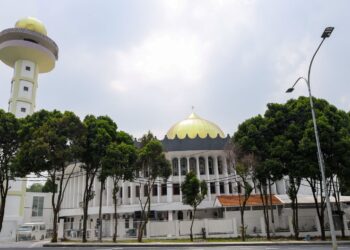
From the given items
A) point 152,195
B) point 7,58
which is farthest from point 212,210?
→ point 7,58

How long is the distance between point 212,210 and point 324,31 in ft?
99.7

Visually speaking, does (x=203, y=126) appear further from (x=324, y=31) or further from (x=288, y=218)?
(x=324, y=31)

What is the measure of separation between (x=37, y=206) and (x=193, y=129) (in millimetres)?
29537

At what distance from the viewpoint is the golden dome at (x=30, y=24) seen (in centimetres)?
4309

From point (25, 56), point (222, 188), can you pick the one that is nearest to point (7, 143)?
point (25, 56)

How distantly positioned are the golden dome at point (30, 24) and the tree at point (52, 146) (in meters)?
22.5

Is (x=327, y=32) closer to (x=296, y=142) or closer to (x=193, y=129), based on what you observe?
(x=296, y=142)

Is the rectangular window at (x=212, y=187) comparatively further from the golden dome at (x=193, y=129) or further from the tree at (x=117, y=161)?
the tree at (x=117, y=161)

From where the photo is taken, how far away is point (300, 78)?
15766 mm

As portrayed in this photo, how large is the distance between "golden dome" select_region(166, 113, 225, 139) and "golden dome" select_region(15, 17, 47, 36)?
77.1ft

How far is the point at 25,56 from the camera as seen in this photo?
43156 millimetres

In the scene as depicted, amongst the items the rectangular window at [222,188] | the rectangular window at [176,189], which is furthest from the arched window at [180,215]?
the rectangular window at [222,188]

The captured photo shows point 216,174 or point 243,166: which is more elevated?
point 216,174

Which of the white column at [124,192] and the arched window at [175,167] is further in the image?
the white column at [124,192]
